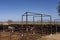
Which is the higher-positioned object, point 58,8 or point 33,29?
point 58,8

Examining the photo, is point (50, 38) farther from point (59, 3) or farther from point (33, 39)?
point (59, 3)

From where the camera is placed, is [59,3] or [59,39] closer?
[59,39]

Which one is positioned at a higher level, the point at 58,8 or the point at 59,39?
the point at 58,8

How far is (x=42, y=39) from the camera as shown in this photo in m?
16.1

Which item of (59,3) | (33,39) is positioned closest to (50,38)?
(33,39)

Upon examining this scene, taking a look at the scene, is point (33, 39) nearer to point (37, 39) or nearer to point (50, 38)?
point (37, 39)

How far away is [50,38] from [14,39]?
11.5 ft

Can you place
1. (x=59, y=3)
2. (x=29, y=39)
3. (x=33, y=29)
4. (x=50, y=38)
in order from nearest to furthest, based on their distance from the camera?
(x=29, y=39), (x=50, y=38), (x=33, y=29), (x=59, y=3)

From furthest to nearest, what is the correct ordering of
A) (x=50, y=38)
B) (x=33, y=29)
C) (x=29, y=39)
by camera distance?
1. (x=33, y=29)
2. (x=50, y=38)
3. (x=29, y=39)

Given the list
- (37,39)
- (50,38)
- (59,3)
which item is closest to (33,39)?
(37,39)

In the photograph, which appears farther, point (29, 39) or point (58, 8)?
point (58, 8)

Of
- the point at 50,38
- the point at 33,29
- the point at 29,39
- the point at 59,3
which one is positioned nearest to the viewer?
the point at 29,39

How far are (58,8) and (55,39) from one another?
25688mm

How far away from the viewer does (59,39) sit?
1608cm
